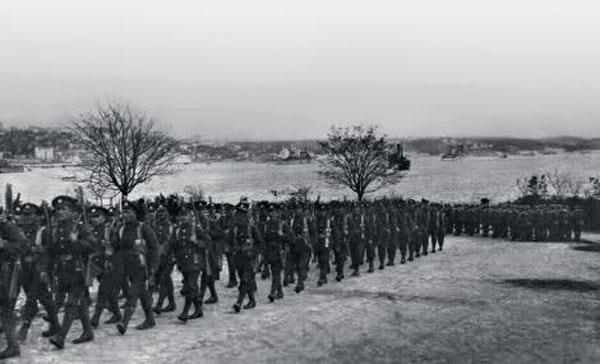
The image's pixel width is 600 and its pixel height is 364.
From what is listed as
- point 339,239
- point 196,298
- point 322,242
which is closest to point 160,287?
point 196,298

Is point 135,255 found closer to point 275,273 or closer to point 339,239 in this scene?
point 275,273

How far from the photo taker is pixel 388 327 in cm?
1122

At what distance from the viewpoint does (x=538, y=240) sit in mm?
28047

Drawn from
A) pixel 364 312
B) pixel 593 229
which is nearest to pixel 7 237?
pixel 364 312

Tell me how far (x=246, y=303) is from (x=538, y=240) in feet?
58.8

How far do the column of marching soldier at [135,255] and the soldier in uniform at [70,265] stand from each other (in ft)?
0.04

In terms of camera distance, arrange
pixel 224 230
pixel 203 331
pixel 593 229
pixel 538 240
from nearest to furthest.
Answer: pixel 203 331 < pixel 224 230 < pixel 538 240 < pixel 593 229

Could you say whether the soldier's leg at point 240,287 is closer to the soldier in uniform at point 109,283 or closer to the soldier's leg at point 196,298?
the soldier's leg at point 196,298

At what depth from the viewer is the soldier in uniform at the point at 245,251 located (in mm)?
12188

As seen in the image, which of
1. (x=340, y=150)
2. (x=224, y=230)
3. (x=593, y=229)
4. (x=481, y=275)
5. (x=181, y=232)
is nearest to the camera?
(x=181, y=232)

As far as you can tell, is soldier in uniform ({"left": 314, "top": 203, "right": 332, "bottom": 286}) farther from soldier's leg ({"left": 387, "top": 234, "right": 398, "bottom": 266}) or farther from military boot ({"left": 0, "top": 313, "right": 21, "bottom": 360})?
military boot ({"left": 0, "top": 313, "right": 21, "bottom": 360})

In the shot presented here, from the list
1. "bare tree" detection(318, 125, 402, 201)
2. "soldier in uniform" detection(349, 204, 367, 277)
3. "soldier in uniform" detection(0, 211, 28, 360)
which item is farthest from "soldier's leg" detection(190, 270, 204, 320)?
"bare tree" detection(318, 125, 402, 201)

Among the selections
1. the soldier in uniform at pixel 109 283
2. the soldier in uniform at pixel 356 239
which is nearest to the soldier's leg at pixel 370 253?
the soldier in uniform at pixel 356 239

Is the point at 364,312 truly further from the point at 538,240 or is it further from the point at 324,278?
the point at 538,240
